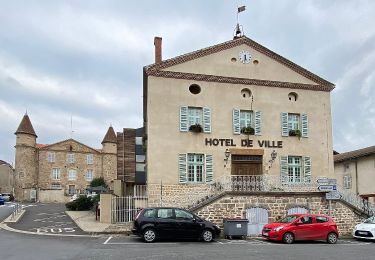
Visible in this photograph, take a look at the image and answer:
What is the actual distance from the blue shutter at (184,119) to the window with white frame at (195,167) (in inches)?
55.1

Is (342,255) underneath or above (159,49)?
underneath

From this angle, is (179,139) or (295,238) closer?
(295,238)

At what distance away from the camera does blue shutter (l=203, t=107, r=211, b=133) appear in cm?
2456

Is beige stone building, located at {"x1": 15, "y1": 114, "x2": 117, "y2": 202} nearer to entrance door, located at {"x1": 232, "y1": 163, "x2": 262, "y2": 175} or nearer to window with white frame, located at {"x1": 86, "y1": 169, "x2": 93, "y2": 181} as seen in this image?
window with white frame, located at {"x1": 86, "y1": 169, "x2": 93, "y2": 181}

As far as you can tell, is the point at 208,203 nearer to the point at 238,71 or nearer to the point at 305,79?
the point at 238,71

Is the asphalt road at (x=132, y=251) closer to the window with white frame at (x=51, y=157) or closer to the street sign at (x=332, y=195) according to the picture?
the street sign at (x=332, y=195)

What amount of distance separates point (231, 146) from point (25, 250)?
13503 millimetres

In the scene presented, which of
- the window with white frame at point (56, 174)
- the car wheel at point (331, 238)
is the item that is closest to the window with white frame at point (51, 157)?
the window with white frame at point (56, 174)

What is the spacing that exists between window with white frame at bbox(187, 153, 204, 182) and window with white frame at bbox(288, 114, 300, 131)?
5.78 m

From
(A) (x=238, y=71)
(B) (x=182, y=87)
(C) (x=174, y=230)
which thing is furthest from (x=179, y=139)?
(C) (x=174, y=230)

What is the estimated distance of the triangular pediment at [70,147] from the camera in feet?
231

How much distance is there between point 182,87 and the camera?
24.6 meters

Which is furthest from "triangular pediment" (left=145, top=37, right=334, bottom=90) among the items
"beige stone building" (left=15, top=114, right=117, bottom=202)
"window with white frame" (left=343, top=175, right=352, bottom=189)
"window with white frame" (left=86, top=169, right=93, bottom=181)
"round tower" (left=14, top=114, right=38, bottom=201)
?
"window with white frame" (left=86, top=169, right=93, bottom=181)

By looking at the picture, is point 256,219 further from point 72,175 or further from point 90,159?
point 90,159
